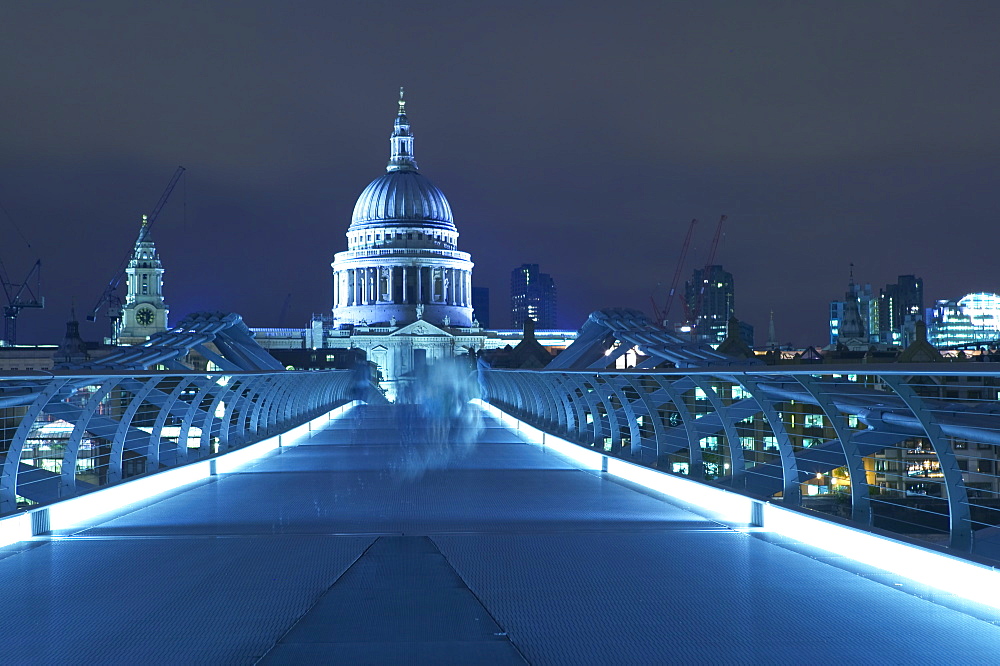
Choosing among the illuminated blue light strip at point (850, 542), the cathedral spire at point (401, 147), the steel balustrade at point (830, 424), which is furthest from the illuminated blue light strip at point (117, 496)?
the cathedral spire at point (401, 147)

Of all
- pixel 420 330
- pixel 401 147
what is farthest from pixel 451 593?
pixel 401 147

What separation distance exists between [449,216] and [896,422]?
16539cm

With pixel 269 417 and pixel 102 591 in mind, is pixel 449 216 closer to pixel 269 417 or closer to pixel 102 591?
pixel 269 417

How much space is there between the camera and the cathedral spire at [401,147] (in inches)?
7126

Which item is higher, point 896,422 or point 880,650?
point 896,422

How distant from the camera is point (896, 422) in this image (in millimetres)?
9500

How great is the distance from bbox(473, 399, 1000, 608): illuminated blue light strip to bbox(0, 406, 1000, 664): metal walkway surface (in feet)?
0.61

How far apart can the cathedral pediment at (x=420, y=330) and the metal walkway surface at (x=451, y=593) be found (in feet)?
473

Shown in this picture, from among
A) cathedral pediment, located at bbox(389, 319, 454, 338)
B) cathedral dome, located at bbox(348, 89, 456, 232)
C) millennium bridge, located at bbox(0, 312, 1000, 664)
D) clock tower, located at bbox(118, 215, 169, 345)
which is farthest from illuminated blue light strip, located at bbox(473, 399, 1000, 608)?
cathedral dome, located at bbox(348, 89, 456, 232)

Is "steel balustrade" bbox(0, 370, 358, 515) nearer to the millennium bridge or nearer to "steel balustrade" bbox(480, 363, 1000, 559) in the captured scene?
the millennium bridge

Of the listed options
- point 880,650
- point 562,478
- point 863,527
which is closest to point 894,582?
point 863,527

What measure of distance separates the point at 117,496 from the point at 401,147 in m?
179

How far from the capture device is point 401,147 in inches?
7323

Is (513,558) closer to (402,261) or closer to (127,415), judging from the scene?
(127,415)
